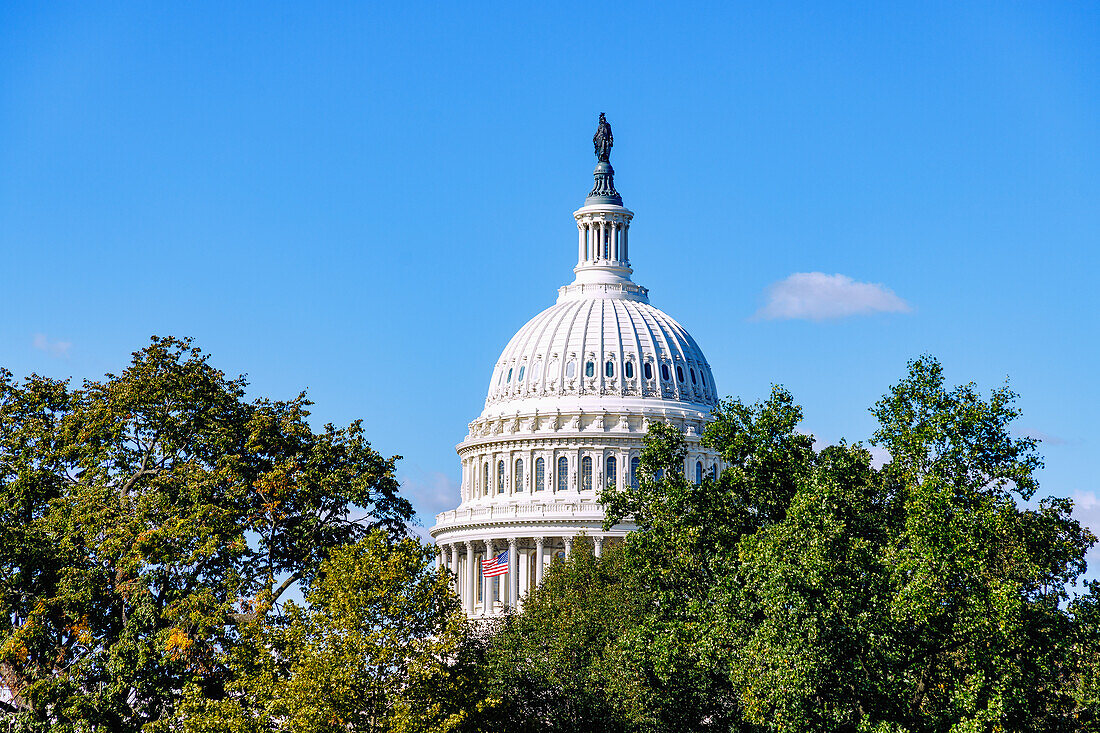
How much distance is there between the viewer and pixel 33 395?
54.1m

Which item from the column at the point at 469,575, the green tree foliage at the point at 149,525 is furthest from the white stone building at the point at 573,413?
the green tree foliage at the point at 149,525

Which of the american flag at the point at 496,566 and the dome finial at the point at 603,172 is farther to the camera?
the dome finial at the point at 603,172

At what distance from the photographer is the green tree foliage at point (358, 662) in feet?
147

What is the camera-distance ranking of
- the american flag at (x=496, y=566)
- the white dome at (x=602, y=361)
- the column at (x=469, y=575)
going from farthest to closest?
the white dome at (x=602, y=361), the column at (x=469, y=575), the american flag at (x=496, y=566)

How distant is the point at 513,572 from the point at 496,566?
429 cm

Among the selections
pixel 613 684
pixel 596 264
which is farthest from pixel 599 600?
pixel 596 264

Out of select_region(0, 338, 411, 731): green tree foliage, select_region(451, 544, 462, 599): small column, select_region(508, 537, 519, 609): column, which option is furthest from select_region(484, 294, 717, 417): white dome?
select_region(0, 338, 411, 731): green tree foliage

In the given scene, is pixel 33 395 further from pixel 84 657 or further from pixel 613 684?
pixel 613 684

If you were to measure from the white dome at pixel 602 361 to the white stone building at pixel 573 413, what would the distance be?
0.12 meters

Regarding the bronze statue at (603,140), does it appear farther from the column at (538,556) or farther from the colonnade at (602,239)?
the column at (538,556)

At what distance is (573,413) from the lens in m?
148

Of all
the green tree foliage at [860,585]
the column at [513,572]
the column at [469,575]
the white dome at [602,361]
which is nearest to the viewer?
the green tree foliage at [860,585]

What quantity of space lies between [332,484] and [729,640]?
43.7 feet

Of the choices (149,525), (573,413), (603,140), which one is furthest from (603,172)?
(149,525)
